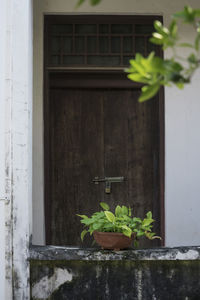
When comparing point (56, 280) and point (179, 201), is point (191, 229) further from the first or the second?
point (56, 280)

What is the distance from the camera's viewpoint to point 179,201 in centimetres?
571

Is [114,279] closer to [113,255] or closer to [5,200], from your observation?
[113,255]

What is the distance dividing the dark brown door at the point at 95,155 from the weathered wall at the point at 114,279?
1.71m

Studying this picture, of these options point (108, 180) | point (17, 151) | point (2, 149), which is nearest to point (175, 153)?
point (108, 180)

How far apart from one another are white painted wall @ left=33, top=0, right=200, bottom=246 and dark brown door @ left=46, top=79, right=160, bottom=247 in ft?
0.94

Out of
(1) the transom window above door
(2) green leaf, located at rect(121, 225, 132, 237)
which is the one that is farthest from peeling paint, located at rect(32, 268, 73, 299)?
(1) the transom window above door

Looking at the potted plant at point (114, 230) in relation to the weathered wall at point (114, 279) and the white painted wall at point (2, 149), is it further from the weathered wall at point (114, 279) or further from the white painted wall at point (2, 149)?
the white painted wall at point (2, 149)

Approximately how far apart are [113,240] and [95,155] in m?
1.97

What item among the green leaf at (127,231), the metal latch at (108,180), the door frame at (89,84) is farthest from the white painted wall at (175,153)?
the green leaf at (127,231)

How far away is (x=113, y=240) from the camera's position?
420 centimetres

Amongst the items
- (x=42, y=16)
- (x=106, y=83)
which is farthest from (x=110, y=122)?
(x=42, y=16)

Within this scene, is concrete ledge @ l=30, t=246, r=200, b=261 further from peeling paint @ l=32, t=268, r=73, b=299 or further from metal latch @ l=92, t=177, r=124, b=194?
metal latch @ l=92, t=177, r=124, b=194

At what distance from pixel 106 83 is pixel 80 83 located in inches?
11.7

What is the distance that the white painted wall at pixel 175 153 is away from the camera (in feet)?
18.7
